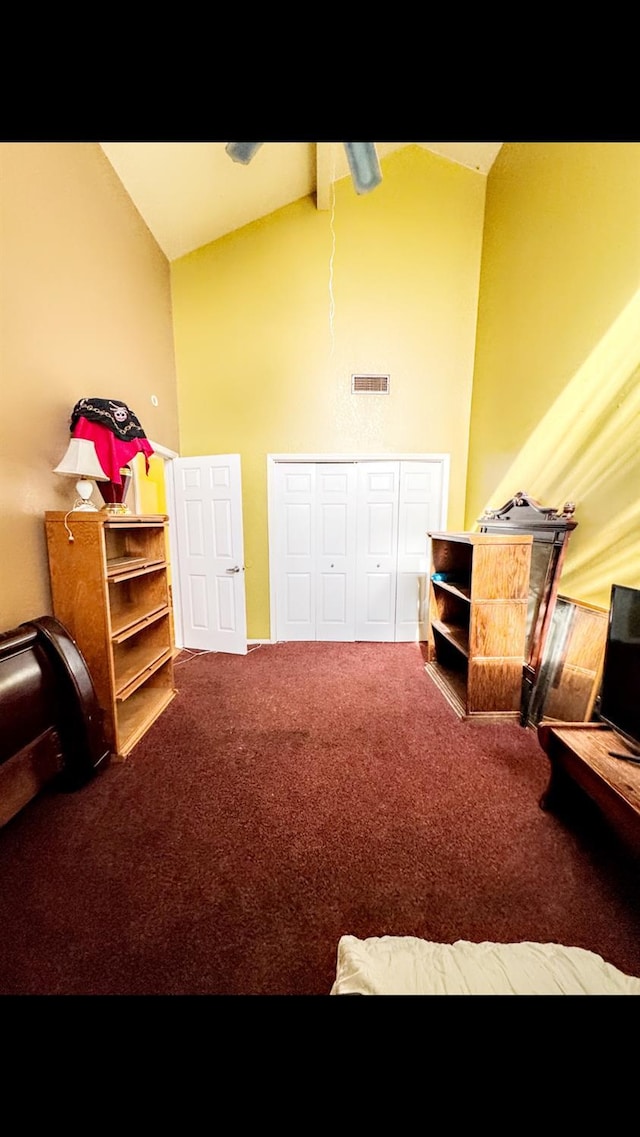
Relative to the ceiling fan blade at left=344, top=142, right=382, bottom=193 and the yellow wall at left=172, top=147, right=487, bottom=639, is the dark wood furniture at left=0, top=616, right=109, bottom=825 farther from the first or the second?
the yellow wall at left=172, top=147, right=487, bottom=639

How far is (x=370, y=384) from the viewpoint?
137 inches

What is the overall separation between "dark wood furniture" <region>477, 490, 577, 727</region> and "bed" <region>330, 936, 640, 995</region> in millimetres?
1613

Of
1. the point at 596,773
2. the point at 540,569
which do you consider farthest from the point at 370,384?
the point at 596,773

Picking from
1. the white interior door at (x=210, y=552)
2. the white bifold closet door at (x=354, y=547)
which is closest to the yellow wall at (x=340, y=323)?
the white bifold closet door at (x=354, y=547)

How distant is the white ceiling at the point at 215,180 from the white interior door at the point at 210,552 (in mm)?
1928

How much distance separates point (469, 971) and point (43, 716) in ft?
5.72

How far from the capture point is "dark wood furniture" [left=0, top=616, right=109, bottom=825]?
4.59 feet

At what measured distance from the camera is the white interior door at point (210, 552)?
3.27 meters

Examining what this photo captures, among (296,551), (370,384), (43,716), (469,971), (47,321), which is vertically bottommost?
(469,971)

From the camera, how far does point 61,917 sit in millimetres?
1187

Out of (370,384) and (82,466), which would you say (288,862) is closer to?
(82,466)

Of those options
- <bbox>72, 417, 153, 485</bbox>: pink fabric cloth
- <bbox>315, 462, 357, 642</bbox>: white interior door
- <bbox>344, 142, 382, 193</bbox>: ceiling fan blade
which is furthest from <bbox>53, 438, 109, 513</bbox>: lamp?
<bbox>315, 462, 357, 642</bbox>: white interior door
